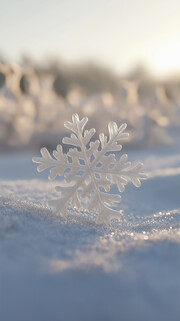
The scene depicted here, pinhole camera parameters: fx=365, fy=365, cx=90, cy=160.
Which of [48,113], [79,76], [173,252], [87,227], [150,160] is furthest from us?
[79,76]

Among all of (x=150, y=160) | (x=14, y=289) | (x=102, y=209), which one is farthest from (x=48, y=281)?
(x=150, y=160)

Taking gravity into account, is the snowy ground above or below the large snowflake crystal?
below

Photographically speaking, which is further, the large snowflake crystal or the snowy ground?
the large snowflake crystal

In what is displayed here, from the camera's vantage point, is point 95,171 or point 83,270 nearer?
point 83,270

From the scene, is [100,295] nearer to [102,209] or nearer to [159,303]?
[159,303]

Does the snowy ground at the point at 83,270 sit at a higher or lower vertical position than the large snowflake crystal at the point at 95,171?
lower

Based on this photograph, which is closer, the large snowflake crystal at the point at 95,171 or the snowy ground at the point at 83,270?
the snowy ground at the point at 83,270

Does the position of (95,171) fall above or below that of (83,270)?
above

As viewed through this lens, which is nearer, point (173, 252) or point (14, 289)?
A: point (14, 289)
